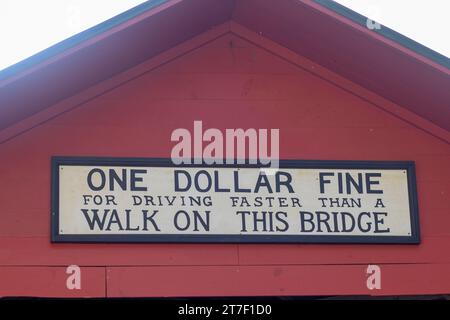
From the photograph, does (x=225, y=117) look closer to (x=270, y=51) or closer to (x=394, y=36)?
(x=270, y=51)

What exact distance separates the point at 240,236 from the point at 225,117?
0.92 m

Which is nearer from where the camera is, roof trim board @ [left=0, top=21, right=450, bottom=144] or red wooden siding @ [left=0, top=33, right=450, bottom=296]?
red wooden siding @ [left=0, top=33, right=450, bottom=296]

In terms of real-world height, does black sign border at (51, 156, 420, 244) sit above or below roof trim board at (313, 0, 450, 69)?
below

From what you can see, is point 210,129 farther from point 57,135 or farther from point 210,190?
point 57,135

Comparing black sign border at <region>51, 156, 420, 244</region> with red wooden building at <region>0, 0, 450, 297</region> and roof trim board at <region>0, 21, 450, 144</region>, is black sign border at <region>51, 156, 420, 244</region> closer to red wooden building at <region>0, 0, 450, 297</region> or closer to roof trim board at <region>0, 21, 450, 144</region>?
red wooden building at <region>0, 0, 450, 297</region>

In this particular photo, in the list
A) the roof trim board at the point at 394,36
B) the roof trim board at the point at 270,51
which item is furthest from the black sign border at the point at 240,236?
the roof trim board at the point at 394,36

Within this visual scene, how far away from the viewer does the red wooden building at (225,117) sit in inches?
293

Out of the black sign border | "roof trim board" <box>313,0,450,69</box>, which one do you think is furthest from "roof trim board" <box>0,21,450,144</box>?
"roof trim board" <box>313,0,450,69</box>

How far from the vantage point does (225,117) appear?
7.94m

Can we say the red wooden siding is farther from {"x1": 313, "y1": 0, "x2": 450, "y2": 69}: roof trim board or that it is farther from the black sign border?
{"x1": 313, "y1": 0, "x2": 450, "y2": 69}: roof trim board

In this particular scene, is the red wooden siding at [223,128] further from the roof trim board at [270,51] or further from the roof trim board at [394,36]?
the roof trim board at [394,36]

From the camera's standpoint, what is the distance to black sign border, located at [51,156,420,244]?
7477mm
